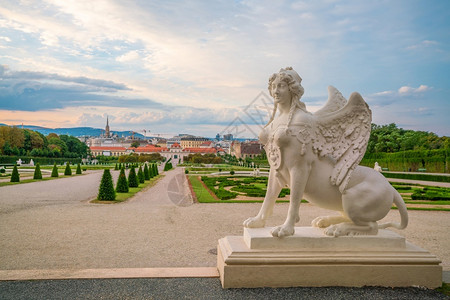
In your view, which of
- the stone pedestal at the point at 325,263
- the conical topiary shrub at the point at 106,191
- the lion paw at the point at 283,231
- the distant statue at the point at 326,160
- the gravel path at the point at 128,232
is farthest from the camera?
the conical topiary shrub at the point at 106,191

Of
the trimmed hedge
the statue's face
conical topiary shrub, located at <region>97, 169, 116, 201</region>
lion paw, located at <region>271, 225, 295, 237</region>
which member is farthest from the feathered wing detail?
the trimmed hedge

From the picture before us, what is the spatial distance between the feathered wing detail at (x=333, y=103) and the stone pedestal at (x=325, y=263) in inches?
67.0

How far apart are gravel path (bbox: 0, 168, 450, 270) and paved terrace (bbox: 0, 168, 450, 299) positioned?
17 mm

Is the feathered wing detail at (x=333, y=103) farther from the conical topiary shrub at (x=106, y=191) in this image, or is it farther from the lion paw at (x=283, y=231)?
the conical topiary shrub at (x=106, y=191)

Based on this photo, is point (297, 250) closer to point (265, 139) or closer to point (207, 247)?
point (265, 139)

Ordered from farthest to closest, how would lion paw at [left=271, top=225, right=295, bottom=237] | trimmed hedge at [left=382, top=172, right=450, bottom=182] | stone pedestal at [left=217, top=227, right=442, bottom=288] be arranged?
trimmed hedge at [left=382, top=172, right=450, bottom=182]
lion paw at [left=271, top=225, right=295, bottom=237]
stone pedestal at [left=217, top=227, right=442, bottom=288]

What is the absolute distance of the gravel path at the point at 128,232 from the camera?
19.9 feet

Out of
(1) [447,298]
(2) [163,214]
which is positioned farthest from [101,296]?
(2) [163,214]

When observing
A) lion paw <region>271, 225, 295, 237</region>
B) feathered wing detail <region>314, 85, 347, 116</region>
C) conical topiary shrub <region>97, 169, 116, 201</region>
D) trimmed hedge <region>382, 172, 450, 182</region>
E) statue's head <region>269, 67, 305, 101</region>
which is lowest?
trimmed hedge <region>382, 172, 450, 182</region>

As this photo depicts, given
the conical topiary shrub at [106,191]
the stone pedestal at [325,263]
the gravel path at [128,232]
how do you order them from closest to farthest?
the stone pedestal at [325,263]
the gravel path at [128,232]
the conical topiary shrub at [106,191]

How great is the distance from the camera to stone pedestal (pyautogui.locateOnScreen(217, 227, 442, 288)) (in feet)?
13.8

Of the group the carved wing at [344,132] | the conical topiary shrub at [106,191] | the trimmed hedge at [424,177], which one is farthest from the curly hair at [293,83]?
the trimmed hedge at [424,177]

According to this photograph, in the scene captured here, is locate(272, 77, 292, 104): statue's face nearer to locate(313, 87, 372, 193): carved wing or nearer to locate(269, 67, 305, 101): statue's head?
locate(269, 67, 305, 101): statue's head

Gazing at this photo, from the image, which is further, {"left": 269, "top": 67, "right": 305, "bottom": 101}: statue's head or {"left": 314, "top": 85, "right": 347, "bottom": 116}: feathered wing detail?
{"left": 314, "top": 85, "right": 347, "bottom": 116}: feathered wing detail
